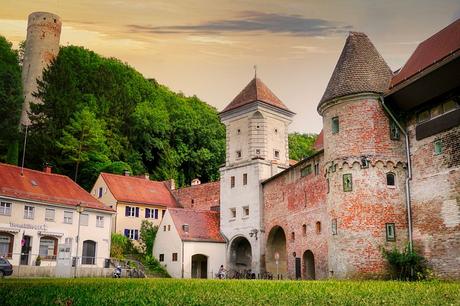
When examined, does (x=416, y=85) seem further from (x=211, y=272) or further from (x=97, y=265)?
(x=97, y=265)

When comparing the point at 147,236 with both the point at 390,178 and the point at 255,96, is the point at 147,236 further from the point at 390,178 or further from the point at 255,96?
the point at 390,178

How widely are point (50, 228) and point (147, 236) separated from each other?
9.95 meters

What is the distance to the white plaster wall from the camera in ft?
146

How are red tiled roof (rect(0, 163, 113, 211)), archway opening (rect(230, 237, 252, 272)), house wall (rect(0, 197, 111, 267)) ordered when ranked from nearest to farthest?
house wall (rect(0, 197, 111, 267)) → red tiled roof (rect(0, 163, 113, 211)) → archway opening (rect(230, 237, 252, 272))

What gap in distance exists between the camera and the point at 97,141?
5919cm

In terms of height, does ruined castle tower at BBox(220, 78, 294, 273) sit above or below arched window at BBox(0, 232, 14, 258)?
above

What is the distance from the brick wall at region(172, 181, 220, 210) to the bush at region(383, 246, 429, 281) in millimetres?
32506

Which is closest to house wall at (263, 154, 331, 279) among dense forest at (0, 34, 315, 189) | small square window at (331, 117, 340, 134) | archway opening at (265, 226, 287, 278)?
archway opening at (265, 226, 287, 278)

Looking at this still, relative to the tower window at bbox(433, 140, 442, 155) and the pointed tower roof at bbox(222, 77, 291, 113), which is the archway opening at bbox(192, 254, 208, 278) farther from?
the tower window at bbox(433, 140, 442, 155)

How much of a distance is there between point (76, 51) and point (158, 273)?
46381mm

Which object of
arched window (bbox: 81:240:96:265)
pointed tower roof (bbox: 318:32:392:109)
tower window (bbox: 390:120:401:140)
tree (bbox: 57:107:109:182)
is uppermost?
tree (bbox: 57:107:109:182)

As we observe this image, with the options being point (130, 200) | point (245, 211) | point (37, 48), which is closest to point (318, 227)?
point (245, 211)

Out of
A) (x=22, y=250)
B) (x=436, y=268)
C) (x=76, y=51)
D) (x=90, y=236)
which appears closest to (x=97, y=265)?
(x=90, y=236)

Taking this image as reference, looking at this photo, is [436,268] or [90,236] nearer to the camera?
[436,268]
